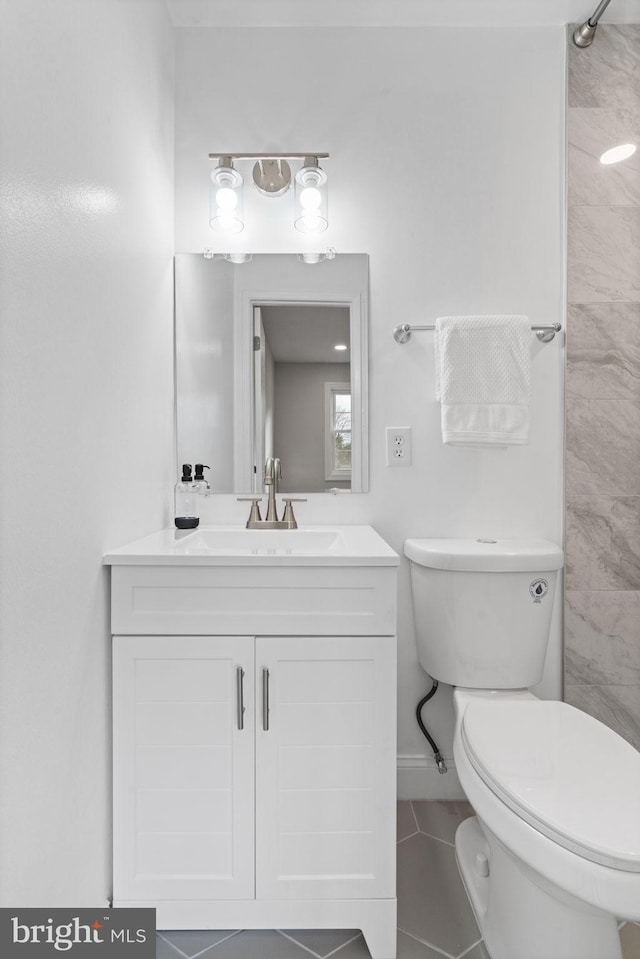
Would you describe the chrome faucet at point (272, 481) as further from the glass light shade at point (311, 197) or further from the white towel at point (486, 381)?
the glass light shade at point (311, 197)

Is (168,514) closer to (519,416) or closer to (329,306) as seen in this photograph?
(329,306)

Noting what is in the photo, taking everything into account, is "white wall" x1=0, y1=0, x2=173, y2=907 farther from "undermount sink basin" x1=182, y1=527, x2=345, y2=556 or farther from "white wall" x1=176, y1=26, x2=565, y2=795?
"white wall" x1=176, y1=26, x2=565, y2=795

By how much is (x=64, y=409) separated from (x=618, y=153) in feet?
5.80

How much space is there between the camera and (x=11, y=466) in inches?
31.2

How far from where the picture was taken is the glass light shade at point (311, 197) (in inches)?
62.4

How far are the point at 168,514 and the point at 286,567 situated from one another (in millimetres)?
634

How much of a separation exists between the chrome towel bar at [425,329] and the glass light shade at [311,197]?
0.40 m

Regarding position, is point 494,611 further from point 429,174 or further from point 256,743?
point 429,174

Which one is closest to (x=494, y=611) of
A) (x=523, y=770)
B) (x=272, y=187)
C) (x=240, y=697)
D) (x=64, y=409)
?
(x=523, y=770)

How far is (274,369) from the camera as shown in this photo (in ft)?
5.41

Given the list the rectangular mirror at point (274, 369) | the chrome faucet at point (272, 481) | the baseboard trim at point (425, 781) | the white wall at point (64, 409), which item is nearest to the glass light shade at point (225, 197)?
the rectangular mirror at point (274, 369)

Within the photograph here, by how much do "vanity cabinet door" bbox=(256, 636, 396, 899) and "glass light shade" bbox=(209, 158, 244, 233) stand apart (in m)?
1.30

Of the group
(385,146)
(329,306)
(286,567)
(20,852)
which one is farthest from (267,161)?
(20,852)

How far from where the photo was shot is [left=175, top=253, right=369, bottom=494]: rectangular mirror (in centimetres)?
165
